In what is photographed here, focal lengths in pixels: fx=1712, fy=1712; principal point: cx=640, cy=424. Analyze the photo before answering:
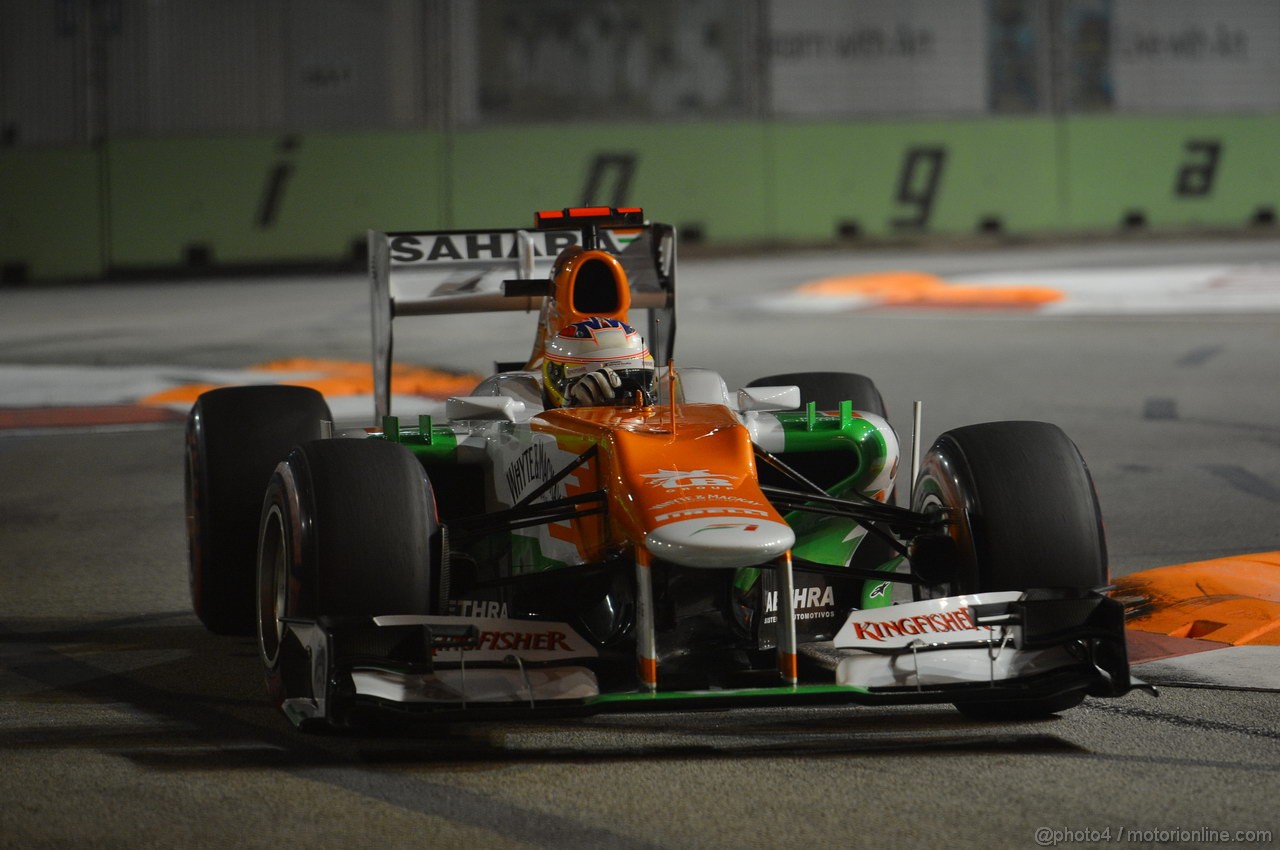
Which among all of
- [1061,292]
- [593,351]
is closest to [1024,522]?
[593,351]

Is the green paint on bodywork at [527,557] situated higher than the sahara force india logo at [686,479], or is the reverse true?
the sahara force india logo at [686,479]

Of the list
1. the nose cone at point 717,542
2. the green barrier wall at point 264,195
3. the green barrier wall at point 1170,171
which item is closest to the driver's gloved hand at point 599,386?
the nose cone at point 717,542

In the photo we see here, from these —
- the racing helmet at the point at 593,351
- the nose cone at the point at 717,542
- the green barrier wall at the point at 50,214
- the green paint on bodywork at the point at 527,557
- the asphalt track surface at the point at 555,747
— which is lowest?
the asphalt track surface at the point at 555,747

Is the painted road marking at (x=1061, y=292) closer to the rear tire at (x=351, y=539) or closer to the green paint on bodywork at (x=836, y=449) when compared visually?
the green paint on bodywork at (x=836, y=449)

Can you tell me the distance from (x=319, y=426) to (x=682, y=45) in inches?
981

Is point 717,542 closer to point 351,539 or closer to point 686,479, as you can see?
point 686,479

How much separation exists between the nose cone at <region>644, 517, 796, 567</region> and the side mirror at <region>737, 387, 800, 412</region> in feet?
5.24

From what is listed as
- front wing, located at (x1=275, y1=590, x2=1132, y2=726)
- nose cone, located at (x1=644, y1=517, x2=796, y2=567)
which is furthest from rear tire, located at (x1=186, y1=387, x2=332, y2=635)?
nose cone, located at (x1=644, y1=517, x2=796, y2=567)

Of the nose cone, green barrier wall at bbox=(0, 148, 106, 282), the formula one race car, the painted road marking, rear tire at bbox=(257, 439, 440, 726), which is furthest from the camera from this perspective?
green barrier wall at bbox=(0, 148, 106, 282)

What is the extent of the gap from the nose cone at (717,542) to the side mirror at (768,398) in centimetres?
160

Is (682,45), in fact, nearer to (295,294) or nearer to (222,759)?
(295,294)

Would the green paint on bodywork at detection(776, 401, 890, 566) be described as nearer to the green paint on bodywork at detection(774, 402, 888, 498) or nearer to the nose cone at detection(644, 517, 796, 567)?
the green paint on bodywork at detection(774, 402, 888, 498)

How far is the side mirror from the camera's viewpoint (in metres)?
6.00

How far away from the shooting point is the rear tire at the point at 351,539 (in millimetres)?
4582
